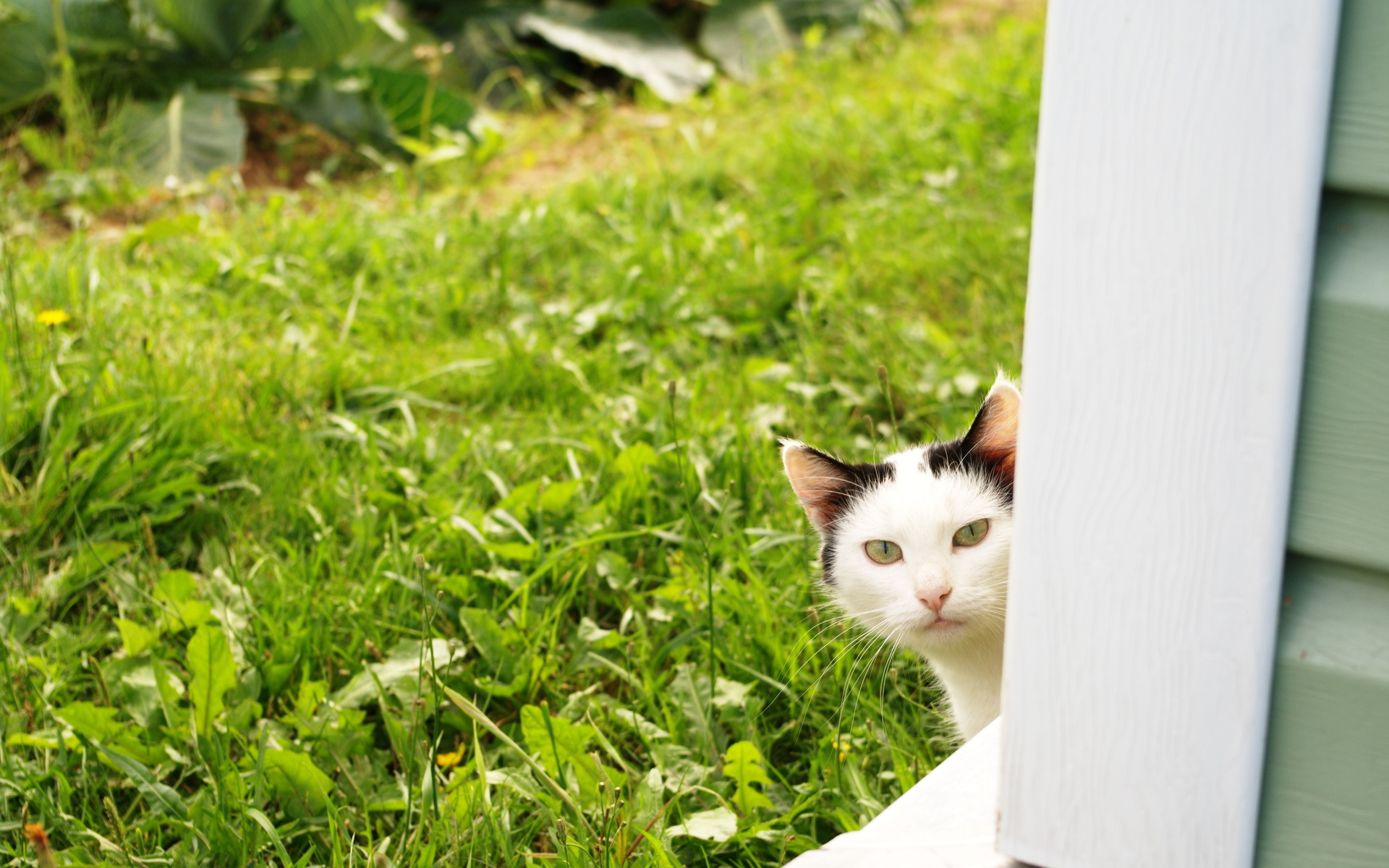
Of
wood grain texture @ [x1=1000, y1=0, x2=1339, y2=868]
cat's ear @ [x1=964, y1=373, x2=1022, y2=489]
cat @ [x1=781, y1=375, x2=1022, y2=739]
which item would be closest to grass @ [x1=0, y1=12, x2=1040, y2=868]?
cat @ [x1=781, y1=375, x2=1022, y2=739]

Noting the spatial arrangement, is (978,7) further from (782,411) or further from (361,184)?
(782,411)

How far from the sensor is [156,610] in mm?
1824

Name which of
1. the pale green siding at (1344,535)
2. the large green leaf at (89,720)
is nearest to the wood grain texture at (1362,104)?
the pale green siding at (1344,535)

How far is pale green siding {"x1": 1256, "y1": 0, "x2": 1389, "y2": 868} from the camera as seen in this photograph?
708 millimetres

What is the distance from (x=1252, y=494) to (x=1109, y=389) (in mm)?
117

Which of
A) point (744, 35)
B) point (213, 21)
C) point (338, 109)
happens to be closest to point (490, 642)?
point (338, 109)

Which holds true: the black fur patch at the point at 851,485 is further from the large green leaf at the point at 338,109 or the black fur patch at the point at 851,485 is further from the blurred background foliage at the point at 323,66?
the large green leaf at the point at 338,109

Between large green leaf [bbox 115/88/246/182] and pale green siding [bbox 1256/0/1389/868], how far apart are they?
3.77 metres

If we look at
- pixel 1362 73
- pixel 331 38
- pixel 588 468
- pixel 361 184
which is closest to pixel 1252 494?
pixel 1362 73

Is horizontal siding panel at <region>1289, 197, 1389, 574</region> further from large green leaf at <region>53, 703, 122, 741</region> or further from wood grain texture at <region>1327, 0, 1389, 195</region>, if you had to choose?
large green leaf at <region>53, 703, 122, 741</region>

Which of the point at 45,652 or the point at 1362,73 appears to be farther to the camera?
the point at 45,652


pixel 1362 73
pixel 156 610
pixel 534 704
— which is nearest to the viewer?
pixel 1362 73

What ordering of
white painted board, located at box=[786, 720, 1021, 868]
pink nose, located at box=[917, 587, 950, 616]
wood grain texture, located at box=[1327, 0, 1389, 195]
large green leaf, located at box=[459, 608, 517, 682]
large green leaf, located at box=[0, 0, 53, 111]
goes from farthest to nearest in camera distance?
large green leaf, located at box=[0, 0, 53, 111], large green leaf, located at box=[459, 608, 517, 682], pink nose, located at box=[917, 587, 950, 616], white painted board, located at box=[786, 720, 1021, 868], wood grain texture, located at box=[1327, 0, 1389, 195]

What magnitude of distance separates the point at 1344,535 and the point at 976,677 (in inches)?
31.8
